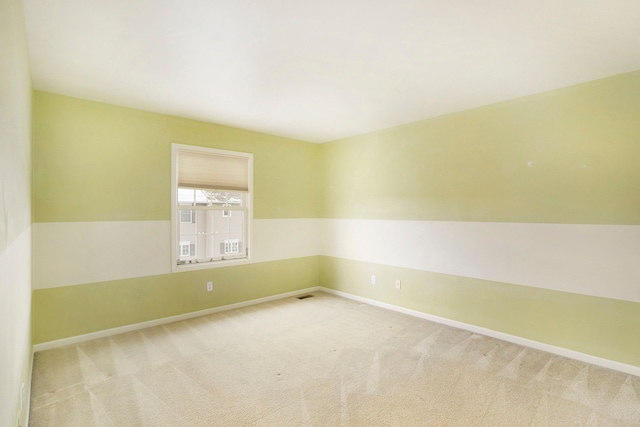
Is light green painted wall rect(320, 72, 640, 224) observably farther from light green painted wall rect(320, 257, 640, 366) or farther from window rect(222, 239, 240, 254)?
window rect(222, 239, 240, 254)

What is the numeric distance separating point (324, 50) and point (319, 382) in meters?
2.69

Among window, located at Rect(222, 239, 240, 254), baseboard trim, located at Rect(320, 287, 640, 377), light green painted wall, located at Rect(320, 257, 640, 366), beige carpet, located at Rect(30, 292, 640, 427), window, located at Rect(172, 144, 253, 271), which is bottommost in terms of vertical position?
beige carpet, located at Rect(30, 292, 640, 427)

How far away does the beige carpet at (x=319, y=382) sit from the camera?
218cm

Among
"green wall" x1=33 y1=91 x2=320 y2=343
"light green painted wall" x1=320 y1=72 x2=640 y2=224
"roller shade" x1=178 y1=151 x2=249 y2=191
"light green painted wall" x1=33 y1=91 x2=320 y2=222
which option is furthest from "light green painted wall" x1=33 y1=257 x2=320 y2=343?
"light green painted wall" x1=320 y1=72 x2=640 y2=224

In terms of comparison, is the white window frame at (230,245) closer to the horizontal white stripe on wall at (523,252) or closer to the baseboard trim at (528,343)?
the horizontal white stripe on wall at (523,252)

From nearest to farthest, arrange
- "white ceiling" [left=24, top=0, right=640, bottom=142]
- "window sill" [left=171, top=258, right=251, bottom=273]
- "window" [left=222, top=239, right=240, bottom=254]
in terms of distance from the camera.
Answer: "white ceiling" [left=24, top=0, right=640, bottom=142] < "window sill" [left=171, top=258, right=251, bottom=273] < "window" [left=222, top=239, right=240, bottom=254]

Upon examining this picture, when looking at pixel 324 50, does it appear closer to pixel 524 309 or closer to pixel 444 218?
pixel 444 218

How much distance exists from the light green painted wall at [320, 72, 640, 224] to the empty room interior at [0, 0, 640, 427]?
2 cm

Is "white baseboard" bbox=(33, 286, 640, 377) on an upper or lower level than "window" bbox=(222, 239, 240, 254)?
lower

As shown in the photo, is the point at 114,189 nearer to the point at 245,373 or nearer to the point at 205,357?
the point at 205,357

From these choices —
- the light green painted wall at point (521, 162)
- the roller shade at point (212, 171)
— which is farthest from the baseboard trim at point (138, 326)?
the light green painted wall at point (521, 162)

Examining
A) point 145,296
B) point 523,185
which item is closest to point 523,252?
point 523,185

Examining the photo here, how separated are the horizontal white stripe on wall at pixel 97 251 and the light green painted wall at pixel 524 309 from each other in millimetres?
3042

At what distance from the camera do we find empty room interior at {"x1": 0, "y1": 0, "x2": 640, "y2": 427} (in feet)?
6.88
